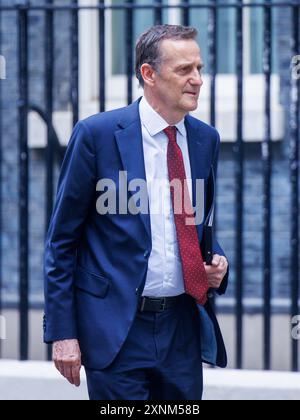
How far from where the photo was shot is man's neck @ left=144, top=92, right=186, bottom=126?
374 cm

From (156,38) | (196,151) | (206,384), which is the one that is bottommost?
(206,384)

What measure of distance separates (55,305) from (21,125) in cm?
208

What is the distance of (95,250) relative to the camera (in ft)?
12.1

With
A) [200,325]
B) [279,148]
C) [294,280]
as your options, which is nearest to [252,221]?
[279,148]

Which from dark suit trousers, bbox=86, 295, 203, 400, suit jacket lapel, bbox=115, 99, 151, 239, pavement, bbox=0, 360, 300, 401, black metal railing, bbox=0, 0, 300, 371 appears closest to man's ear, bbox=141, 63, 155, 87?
suit jacket lapel, bbox=115, 99, 151, 239

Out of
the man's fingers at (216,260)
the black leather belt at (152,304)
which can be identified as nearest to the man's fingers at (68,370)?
the black leather belt at (152,304)

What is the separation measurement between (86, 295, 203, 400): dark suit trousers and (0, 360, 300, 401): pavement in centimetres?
147

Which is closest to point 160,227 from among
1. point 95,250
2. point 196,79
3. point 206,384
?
point 95,250

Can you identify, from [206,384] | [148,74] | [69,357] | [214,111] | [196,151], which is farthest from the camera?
[214,111]

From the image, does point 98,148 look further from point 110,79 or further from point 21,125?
point 110,79

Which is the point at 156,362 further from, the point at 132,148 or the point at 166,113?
the point at 166,113

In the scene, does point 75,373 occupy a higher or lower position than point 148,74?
lower

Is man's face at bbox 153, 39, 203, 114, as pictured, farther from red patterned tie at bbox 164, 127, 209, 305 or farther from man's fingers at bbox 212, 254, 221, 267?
man's fingers at bbox 212, 254, 221, 267

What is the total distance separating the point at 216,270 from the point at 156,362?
369mm
